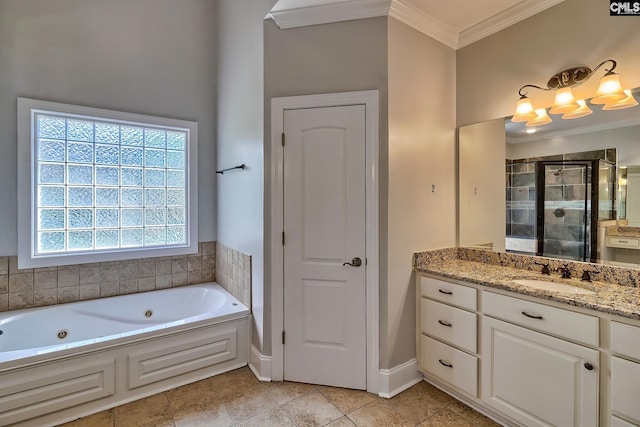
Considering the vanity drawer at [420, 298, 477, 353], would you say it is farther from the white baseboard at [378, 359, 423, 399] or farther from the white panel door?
the white panel door

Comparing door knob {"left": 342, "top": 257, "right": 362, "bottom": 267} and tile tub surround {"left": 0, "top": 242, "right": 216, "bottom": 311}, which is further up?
door knob {"left": 342, "top": 257, "right": 362, "bottom": 267}

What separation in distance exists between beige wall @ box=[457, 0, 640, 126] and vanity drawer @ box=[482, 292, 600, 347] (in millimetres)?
1378

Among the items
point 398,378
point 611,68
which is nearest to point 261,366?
point 398,378

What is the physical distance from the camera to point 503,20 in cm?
218

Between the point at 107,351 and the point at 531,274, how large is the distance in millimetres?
2885

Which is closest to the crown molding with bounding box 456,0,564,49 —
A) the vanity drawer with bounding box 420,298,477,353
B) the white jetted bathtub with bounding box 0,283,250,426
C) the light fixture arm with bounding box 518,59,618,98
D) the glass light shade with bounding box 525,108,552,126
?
the light fixture arm with bounding box 518,59,618,98

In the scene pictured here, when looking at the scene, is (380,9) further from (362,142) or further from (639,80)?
(639,80)

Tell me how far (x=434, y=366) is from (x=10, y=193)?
3.60 meters

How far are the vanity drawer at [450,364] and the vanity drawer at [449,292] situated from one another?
316mm

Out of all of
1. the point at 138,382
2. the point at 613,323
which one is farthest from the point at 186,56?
the point at 613,323

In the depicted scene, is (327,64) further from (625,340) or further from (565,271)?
(625,340)

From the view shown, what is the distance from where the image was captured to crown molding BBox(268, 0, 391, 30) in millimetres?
1979

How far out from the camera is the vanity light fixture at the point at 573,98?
1697 millimetres

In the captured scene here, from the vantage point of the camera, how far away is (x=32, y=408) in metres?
1.76
